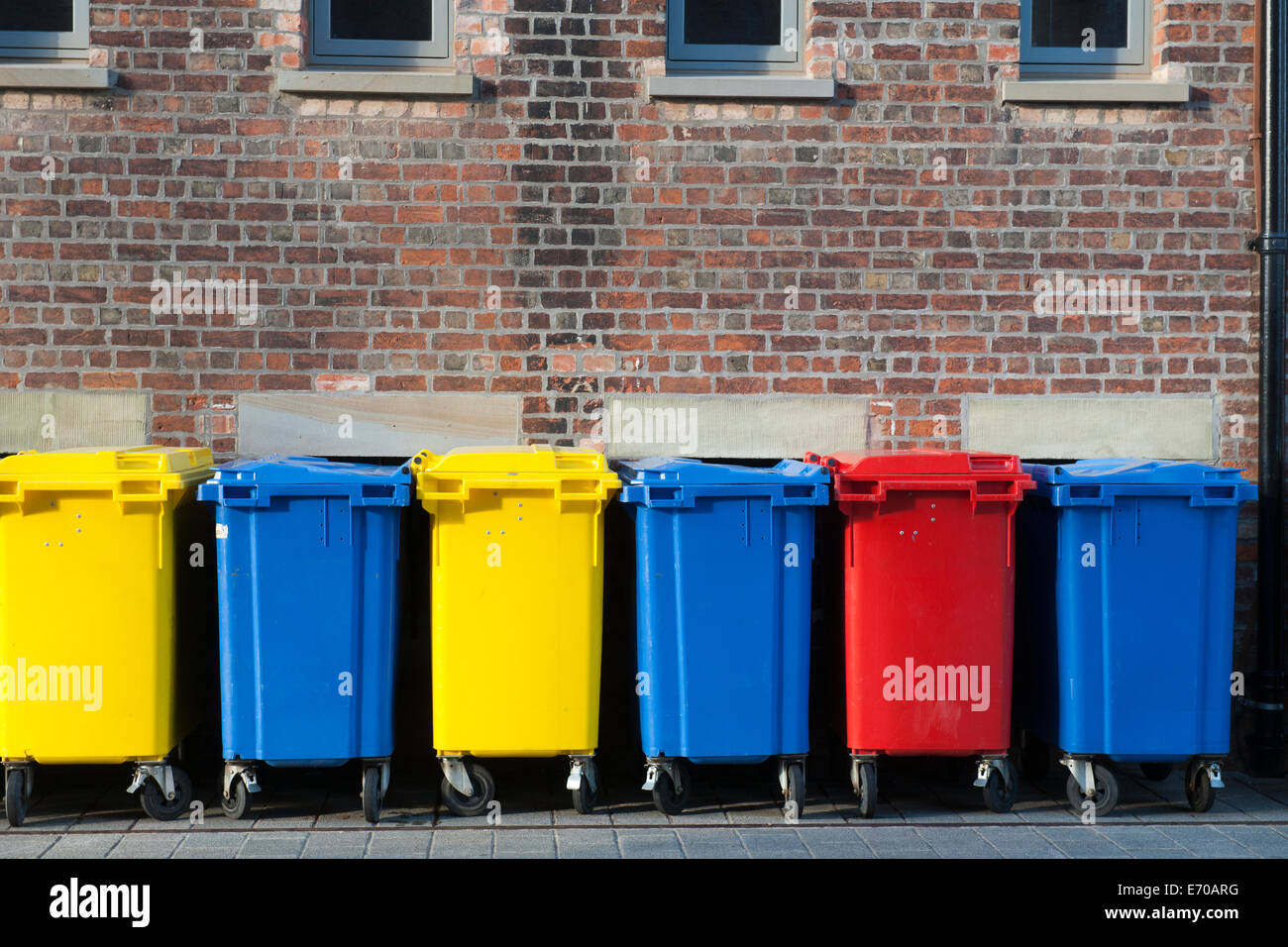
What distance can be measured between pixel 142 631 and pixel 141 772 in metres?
0.56

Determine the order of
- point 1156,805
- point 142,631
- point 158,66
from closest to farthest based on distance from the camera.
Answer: point 142,631 < point 1156,805 < point 158,66

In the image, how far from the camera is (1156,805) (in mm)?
5277

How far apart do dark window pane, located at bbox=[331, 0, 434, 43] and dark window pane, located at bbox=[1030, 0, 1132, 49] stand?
2991 mm

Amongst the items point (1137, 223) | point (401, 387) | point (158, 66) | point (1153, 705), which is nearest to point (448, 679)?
point (401, 387)

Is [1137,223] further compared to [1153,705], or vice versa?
[1137,223]

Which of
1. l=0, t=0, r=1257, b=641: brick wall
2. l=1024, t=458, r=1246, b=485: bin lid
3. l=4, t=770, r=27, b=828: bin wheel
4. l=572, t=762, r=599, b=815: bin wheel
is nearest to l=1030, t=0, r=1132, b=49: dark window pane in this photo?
l=0, t=0, r=1257, b=641: brick wall

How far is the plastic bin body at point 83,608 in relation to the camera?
4.82 m

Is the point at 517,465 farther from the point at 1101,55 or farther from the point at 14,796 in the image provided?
the point at 1101,55

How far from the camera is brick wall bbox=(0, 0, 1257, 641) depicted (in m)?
5.81

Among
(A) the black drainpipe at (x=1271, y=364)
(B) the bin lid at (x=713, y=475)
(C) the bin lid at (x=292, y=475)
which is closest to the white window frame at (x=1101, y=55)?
(A) the black drainpipe at (x=1271, y=364)

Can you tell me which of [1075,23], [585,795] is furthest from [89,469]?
[1075,23]

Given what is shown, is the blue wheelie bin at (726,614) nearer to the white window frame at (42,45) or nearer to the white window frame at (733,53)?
the white window frame at (733,53)

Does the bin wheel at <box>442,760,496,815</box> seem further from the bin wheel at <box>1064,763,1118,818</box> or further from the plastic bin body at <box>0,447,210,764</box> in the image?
the bin wheel at <box>1064,763,1118,818</box>

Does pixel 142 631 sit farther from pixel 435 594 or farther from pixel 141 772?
pixel 435 594
